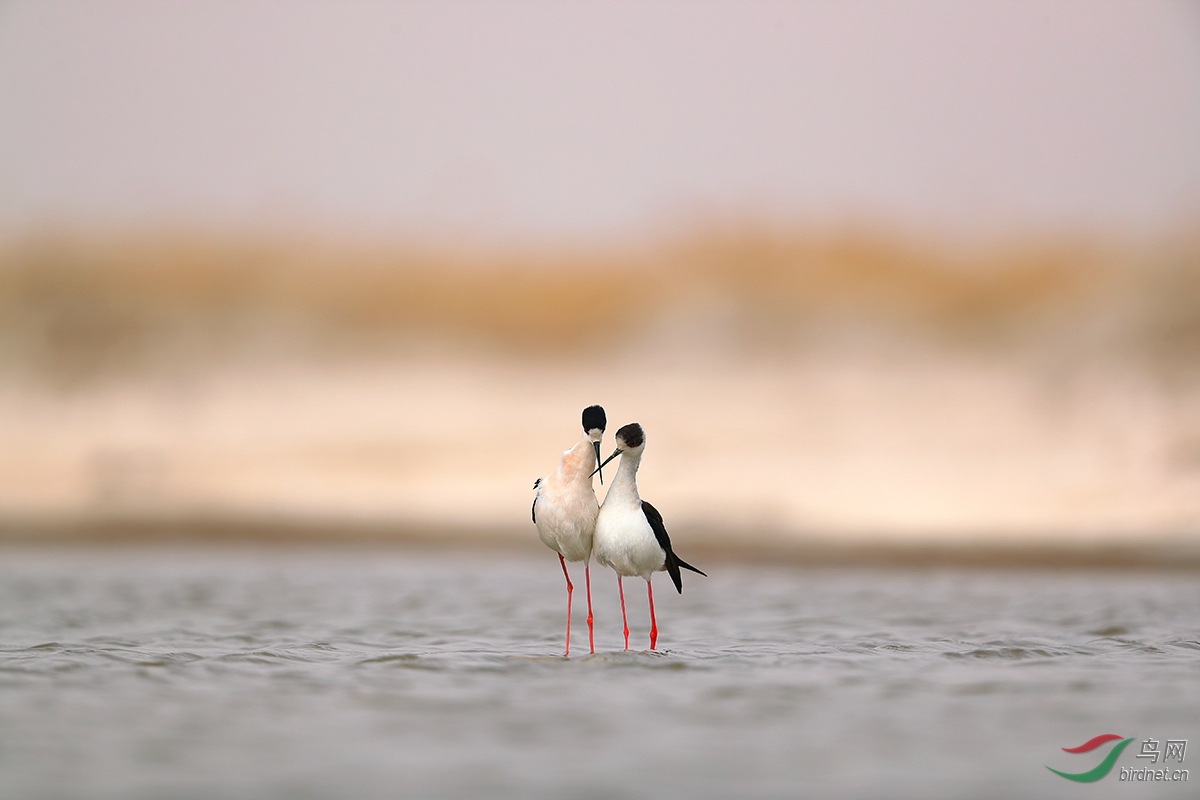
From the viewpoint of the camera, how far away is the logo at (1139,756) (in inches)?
213

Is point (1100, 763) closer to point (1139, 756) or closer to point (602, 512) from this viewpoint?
point (1139, 756)

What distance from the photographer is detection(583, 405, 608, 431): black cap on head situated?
329 inches

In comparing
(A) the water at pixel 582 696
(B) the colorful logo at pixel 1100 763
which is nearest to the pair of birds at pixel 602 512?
(A) the water at pixel 582 696

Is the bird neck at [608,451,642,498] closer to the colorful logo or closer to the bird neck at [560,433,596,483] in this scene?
the bird neck at [560,433,596,483]

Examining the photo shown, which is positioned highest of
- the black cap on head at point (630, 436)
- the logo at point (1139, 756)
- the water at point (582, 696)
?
the black cap on head at point (630, 436)

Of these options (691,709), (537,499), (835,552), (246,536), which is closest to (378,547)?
(246,536)

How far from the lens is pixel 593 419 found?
836 cm

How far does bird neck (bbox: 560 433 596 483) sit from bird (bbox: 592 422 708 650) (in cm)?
10

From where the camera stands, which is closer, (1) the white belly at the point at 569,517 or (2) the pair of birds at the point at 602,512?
(2) the pair of birds at the point at 602,512

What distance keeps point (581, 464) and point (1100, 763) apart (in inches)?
159

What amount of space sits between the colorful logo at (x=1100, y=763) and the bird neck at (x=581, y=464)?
12.4 ft

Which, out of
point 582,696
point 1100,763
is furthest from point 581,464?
point 1100,763

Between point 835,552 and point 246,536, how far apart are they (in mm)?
11397

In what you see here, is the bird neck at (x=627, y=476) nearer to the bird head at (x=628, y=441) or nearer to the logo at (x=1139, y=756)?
the bird head at (x=628, y=441)
